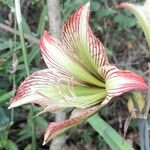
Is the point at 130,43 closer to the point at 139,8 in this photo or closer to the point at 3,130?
the point at 3,130

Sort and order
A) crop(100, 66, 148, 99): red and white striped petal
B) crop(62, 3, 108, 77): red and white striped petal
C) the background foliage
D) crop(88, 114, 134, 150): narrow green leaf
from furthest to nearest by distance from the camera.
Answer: the background foliage
crop(88, 114, 134, 150): narrow green leaf
crop(62, 3, 108, 77): red and white striped petal
crop(100, 66, 148, 99): red and white striped petal

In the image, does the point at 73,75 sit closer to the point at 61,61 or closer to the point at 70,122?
the point at 61,61

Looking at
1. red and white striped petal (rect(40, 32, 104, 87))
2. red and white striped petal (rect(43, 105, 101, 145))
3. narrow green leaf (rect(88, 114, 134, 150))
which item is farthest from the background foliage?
red and white striped petal (rect(43, 105, 101, 145))

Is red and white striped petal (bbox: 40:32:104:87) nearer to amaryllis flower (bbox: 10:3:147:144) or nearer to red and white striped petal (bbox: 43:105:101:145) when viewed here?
amaryllis flower (bbox: 10:3:147:144)

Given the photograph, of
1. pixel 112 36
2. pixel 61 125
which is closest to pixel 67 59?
pixel 61 125

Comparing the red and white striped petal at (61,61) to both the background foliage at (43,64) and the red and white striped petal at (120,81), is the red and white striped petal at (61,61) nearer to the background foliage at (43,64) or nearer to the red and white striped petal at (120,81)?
the red and white striped petal at (120,81)

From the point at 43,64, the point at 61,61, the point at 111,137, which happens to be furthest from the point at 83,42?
the point at 43,64
